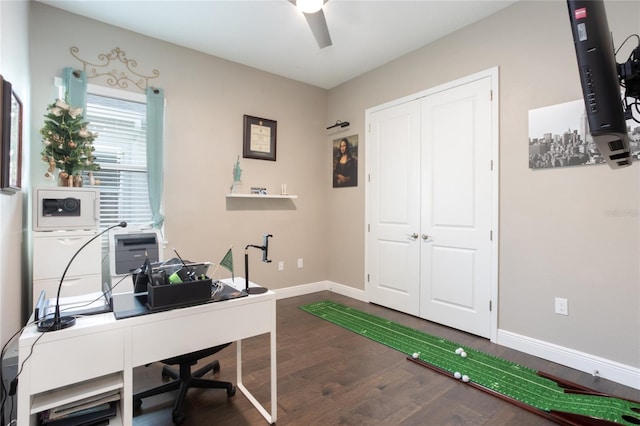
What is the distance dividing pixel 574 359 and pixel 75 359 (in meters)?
3.21

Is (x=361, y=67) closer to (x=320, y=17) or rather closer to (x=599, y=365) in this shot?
(x=320, y=17)

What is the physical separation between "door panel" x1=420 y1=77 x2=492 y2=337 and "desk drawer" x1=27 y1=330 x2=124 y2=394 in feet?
9.63

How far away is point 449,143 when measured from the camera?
10.8 feet

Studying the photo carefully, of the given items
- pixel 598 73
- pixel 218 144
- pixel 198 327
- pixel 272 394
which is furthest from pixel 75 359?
pixel 218 144

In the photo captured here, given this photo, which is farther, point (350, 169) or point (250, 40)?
point (350, 169)

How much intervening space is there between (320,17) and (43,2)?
2546 millimetres

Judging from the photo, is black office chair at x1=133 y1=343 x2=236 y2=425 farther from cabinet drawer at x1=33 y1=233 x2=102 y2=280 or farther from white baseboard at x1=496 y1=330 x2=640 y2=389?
white baseboard at x1=496 y1=330 x2=640 y2=389

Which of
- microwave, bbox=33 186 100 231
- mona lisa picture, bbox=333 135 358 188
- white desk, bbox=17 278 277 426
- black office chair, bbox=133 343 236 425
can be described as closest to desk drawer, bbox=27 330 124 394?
white desk, bbox=17 278 277 426

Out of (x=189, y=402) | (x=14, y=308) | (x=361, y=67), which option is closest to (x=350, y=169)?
(x=361, y=67)

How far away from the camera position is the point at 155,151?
10.8 feet

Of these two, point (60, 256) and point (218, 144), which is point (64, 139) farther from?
point (218, 144)

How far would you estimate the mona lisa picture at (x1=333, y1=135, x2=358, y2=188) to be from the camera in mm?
4371

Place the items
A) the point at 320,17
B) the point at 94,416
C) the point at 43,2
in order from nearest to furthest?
the point at 94,416, the point at 320,17, the point at 43,2

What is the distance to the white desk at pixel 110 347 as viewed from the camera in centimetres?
118
